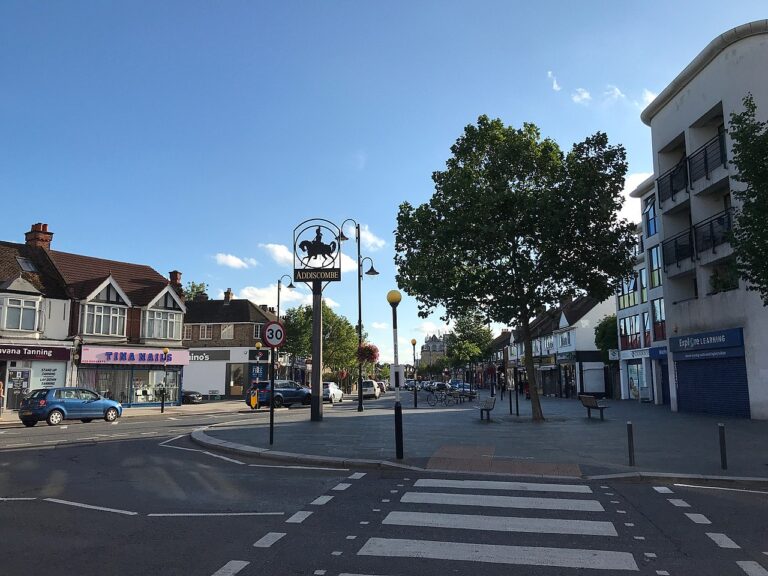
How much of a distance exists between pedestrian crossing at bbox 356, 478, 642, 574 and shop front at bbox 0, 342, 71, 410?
100.0ft

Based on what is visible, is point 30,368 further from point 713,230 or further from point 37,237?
point 713,230

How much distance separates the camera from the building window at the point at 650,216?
35.8 meters

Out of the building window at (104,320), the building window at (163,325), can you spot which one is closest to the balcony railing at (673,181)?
the building window at (163,325)

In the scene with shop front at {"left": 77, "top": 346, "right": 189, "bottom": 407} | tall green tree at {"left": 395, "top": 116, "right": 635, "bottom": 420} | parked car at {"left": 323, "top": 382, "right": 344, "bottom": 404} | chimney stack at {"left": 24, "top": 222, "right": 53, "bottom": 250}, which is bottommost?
parked car at {"left": 323, "top": 382, "right": 344, "bottom": 404}

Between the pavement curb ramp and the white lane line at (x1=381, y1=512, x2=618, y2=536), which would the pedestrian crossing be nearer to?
the white lane line at (x1=381, y1=512, x2=618, y2=536)

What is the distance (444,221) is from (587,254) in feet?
18.7

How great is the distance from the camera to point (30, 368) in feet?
106

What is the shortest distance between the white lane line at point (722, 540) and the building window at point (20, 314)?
114ft

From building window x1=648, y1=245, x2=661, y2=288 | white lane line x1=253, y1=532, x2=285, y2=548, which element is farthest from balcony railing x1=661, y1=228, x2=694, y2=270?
white lane line x1=253, y1=532, x2=285, y2=548

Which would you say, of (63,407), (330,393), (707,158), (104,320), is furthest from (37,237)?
(707,158)

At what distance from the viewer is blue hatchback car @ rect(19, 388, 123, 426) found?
23312 millimetres

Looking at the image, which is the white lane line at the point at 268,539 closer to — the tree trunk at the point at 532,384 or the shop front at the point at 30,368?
the tree trunk at the point at 532,384

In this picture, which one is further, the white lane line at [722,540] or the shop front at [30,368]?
the shop front at [30,368]

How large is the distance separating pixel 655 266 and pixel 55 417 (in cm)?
3390
